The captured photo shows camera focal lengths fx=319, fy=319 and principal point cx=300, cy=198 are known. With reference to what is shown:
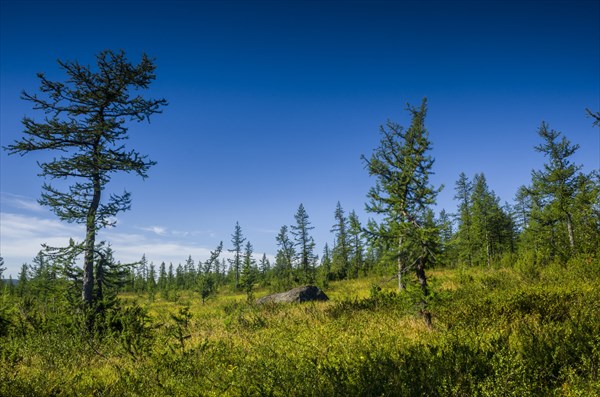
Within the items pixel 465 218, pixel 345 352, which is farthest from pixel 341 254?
pixel 345 352

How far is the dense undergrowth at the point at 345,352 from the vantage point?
13.3 ft

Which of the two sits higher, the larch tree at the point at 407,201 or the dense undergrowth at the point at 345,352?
the larch tree at the point at 407,201

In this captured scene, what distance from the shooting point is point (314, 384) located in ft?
14.0

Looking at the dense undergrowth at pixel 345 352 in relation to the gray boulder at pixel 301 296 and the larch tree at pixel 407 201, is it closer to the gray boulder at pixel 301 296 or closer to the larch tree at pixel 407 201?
the larch tree at pixel 407 201

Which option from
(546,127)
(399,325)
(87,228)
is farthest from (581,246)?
(87,228)

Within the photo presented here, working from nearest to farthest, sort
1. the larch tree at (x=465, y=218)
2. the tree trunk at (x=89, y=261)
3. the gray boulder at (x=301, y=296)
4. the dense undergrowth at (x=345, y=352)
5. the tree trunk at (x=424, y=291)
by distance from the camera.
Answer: the dense undergrowth at (x=345, y=352) < the tree trunk at (x=424, y=291) < the tree trunk at (x=89, y=261) < the gray boulder at (x=301, y=296) < the larch tree at (x=465, y=218)

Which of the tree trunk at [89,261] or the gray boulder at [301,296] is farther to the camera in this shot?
the gray boulder at [301,296]

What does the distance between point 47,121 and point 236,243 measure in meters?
55.5

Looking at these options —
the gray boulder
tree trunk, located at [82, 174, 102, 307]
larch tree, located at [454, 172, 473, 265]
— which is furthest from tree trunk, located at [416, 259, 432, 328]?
larch tree, located at [454, 172, 473, 265]

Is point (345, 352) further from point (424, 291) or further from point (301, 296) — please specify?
point (301, 296)

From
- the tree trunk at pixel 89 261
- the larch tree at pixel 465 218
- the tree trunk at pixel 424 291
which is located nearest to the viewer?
the tree trunk at pixel 424 291

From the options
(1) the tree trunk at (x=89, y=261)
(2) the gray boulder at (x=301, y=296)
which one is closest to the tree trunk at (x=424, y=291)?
(2) the gray boulder at (x=301, y=296)

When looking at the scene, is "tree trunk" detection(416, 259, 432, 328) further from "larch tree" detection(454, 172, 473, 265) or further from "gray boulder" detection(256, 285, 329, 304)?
"larch tree" detection(454, 172, 473, 265)

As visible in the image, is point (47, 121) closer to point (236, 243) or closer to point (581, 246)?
point (581, 246)
